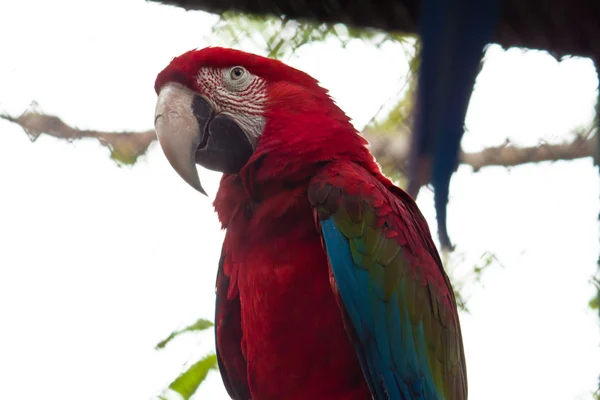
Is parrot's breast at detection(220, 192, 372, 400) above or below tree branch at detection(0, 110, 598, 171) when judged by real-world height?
below

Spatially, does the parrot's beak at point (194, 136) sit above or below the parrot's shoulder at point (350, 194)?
above

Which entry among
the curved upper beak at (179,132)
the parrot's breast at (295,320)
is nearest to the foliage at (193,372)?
the parrot's breast at (295,320)

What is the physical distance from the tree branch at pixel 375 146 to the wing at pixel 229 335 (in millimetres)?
493

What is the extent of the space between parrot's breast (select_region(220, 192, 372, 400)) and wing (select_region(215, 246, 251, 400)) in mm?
112

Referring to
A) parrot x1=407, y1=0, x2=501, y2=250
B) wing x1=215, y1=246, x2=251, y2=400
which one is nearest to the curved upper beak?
wing x1=215, y1=246, x2=251, y2=400

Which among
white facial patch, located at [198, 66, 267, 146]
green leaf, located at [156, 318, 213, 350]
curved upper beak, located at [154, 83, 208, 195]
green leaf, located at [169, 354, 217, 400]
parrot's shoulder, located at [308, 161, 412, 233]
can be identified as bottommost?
green leaf, located at [169, 354, 217, 400]

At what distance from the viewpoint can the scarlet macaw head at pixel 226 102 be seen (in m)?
1.24

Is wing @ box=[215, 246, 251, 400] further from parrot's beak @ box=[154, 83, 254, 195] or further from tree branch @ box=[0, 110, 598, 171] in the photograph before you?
tree branch @ box=[0, 110, 598, 171]

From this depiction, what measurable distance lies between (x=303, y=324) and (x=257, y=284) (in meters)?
0.12

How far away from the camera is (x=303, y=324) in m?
1.15

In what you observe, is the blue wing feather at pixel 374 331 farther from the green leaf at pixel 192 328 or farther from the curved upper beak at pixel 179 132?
the green leaf at pixel 192 328

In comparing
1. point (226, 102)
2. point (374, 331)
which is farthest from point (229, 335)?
point (226, 102)

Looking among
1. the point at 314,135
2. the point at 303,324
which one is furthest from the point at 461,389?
the point at 314,135

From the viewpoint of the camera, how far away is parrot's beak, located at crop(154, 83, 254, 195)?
1.21 metres
